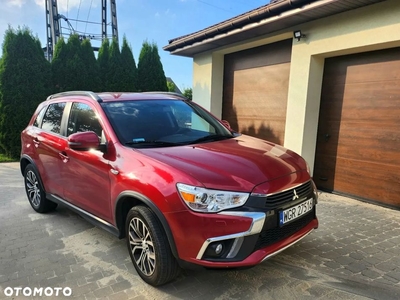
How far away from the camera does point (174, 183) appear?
90.5 inches

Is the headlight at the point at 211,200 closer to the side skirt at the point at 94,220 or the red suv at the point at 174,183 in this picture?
the red suv at the point at 174,183

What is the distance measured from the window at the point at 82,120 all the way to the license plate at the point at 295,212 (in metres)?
2.01

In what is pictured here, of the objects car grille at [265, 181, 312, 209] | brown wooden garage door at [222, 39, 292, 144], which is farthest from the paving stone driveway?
brown wooden garage door at [222, 39, 292, 144]

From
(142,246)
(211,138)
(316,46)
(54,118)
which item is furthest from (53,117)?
(316,46)

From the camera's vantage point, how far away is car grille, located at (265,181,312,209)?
2.30 metres

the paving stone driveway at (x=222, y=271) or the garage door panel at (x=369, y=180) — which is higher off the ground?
the garage door panel at (x=369, y=180)

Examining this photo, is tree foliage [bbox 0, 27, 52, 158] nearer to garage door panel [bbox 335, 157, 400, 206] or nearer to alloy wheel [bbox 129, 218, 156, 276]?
alloy wheel [bbox 129, 218, 156, 276]

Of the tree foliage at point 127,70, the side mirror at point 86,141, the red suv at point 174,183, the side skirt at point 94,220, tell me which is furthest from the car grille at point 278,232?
the tree foliage at point 127,70

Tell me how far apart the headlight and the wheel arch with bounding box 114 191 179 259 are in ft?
0.97

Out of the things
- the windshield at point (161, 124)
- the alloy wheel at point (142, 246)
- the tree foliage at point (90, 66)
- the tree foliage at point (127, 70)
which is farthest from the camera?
the tree foliage at point (127, 70)

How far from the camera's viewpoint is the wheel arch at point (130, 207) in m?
2.32

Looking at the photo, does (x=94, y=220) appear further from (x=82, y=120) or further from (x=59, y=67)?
(x=59, y=67)

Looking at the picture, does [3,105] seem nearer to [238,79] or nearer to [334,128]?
[238,79]

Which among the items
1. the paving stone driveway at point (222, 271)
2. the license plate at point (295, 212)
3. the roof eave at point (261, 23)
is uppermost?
the roof eave at point (261, 23)
